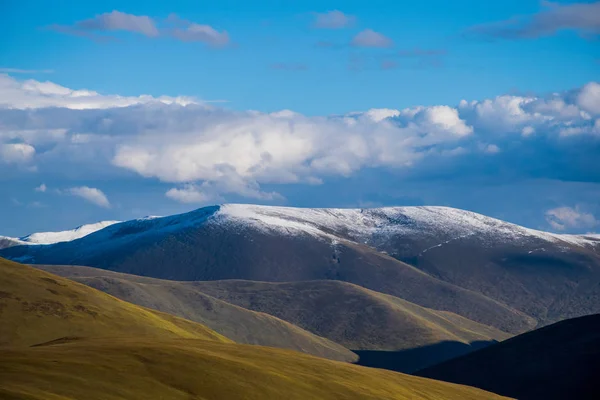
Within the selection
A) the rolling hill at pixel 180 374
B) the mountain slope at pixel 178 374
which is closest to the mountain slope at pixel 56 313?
the rolling hill at pixel 180 374

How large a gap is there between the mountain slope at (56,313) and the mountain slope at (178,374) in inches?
2148

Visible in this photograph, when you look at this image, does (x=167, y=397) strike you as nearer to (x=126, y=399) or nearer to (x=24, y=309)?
(x=126, y=399)

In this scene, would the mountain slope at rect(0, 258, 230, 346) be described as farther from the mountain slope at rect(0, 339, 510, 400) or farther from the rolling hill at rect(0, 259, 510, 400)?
the mountain slope at rect(0, 339, 510, 400)

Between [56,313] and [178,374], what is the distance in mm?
88150

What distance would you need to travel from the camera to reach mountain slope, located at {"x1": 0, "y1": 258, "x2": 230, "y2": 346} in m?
160

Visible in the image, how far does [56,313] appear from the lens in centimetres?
17000

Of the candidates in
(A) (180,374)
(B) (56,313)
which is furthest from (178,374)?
(B) (56,313)

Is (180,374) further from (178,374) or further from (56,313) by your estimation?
(56,313)

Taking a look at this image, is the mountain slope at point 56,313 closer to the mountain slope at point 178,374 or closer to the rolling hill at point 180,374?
the rolling hill at point 180,374

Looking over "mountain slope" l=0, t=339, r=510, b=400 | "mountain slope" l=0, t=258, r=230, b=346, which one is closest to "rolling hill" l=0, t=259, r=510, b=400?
"mountain slope" l=0, t=339, r=510, b=400

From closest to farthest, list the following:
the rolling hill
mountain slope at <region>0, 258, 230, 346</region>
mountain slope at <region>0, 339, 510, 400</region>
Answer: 1. mountain slope at <region>0, 339, 510, 400</region>
2. the rolling hill
3. mountain slope at <region>0, 258, 230, 346</region>

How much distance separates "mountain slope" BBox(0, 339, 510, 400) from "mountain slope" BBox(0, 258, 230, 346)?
179 feet

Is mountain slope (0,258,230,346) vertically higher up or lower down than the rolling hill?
higher up

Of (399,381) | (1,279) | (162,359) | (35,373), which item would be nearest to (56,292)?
(1,279)
